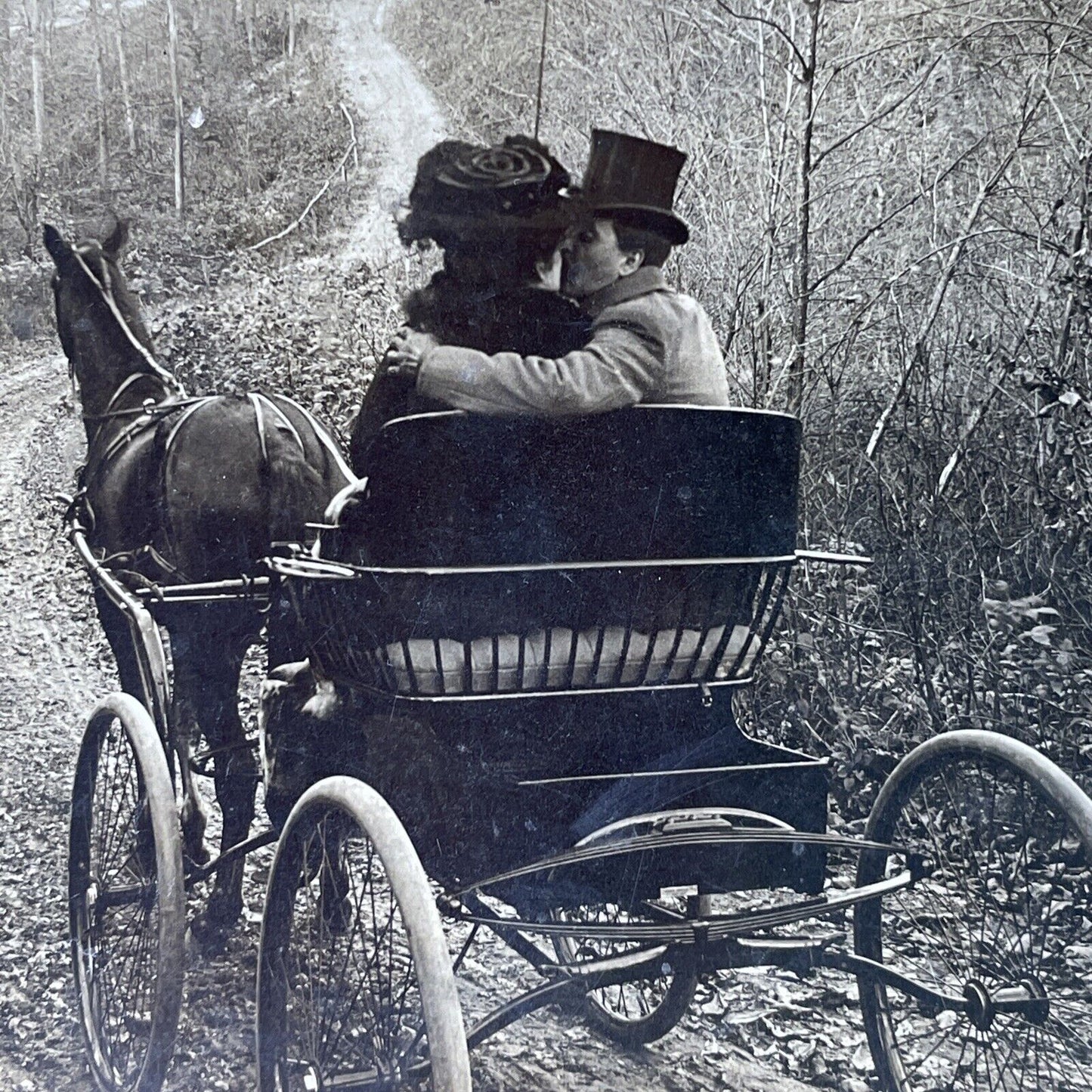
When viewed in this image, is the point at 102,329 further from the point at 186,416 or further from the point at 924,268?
the point at 924,268

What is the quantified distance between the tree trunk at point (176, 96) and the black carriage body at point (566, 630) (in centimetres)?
127

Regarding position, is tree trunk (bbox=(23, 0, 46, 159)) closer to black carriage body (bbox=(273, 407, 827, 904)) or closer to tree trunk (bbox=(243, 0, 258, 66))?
tree trunk (bbox=(243, 0, 258, 66))

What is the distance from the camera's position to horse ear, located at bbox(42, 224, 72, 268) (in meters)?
3.00

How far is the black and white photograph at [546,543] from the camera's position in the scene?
212 centimetres

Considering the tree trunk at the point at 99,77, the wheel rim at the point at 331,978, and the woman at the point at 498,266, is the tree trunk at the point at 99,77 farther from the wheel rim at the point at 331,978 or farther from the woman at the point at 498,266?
the wheel rim at the point at 331,978

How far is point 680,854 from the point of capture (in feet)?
6.97

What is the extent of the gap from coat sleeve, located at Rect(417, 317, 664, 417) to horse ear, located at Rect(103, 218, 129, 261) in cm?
133

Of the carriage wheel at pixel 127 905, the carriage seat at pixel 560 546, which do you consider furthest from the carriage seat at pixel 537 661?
the carriage wheel at pixel 127 905

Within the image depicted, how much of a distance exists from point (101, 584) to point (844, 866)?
2.57 metres

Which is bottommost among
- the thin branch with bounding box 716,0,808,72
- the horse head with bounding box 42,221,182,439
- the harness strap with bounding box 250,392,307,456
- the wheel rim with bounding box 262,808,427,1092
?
the wheel rim with bounding box 262,808,427,1092

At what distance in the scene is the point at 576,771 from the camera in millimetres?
2236

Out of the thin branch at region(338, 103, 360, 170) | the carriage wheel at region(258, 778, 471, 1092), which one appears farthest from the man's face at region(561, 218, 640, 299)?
the carriage wheel at region(258, 778, 471, 1092)

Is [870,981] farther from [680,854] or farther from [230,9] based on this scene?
[230,9]

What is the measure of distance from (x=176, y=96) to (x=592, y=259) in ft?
4.74
